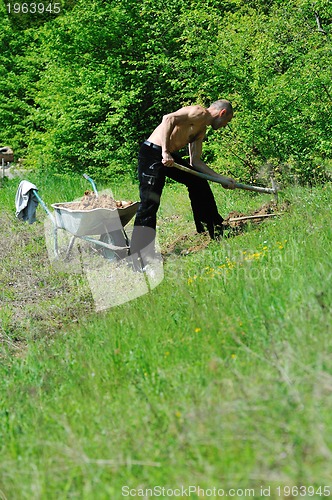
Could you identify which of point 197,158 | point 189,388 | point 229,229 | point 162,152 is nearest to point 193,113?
point 162,152

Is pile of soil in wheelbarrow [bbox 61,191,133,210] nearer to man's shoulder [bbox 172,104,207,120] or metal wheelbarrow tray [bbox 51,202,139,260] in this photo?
metal wheelbarrow tray [bbox 51,202,139,260]

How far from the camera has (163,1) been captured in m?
15.4

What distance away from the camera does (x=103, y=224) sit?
800cm

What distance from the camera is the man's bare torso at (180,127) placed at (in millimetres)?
7464

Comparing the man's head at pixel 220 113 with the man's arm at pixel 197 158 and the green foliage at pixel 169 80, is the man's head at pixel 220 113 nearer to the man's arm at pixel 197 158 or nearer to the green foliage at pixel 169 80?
the man's arm at pixel 197 158

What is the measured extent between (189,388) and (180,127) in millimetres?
4767

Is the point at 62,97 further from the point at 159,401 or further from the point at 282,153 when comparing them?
the point at 159,401

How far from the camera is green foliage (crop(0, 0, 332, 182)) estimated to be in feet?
33.2

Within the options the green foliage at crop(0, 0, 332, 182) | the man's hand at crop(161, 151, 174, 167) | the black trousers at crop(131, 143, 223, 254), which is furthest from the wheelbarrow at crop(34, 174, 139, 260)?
the green foliage at crop(0, 0, 332, 182)

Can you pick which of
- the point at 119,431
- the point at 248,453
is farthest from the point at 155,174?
the point at 248,453

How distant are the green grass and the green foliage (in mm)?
4295

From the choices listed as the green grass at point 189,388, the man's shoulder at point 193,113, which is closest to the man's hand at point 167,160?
the man's shoulder at point 193,113

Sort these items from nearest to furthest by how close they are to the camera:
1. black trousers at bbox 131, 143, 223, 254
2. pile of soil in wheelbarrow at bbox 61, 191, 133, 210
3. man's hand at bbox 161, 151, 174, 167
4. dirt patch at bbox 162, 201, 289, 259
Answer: man's hand at bbox 161, 151, 174, 167
black trousers at bbox 131, 143, 223, 254
dirt patch at bbox 162, 201, 289, 259
pile of soil in wheelbarrow at bbox 61, 191, 133, 210

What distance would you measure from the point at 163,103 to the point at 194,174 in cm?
896
